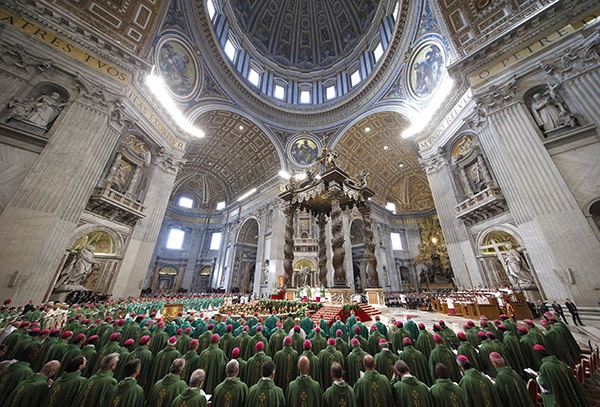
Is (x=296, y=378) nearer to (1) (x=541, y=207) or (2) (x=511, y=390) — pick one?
(2) (x=511, y=390)

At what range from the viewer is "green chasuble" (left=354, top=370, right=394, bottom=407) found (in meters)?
2.20

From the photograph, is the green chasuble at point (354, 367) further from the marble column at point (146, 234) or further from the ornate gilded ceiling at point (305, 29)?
the ornate gilded ceiling at point (305, 29)

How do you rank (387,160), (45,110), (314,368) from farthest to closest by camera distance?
1. (387,160)
2. (45,110)
3. (314,368)

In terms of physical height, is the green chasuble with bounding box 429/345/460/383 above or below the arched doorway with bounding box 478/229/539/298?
below

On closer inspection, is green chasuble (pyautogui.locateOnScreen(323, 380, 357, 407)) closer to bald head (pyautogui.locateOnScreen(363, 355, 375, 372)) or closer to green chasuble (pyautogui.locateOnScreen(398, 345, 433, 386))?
bald head (pyautogui.locateOnScreen(363, 355, 375, 372))

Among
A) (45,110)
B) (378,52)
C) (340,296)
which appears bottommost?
(340,296)

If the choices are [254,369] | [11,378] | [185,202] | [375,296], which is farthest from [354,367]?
[185,202]

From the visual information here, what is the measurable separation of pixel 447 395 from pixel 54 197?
11920mm

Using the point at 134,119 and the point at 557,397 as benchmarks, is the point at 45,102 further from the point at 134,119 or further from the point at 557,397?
the point at 557,397

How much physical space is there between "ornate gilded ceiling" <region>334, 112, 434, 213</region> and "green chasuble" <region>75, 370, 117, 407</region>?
1865cm

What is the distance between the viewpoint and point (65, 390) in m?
2.12

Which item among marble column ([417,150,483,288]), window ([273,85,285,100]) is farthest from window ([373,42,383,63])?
marble column ([417,150,483,288])

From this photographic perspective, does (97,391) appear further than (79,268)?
No

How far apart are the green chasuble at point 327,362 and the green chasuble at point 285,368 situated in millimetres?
410
